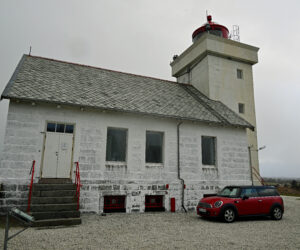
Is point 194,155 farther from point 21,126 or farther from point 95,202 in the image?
point 21,126

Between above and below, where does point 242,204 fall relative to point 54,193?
below

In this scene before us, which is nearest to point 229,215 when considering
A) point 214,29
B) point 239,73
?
point 239,73

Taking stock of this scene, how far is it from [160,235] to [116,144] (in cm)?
558

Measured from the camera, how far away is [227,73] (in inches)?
725

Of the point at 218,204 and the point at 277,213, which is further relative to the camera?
the point at 277,213

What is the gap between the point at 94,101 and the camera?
1145 cm

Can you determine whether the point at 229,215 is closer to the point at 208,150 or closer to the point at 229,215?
the point at 229,215

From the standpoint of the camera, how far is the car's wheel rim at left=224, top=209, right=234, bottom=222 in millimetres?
9391

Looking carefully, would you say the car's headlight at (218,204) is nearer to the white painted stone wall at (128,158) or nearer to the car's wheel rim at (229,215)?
the car's wheel rim at (229,215)

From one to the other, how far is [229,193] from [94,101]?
7.54 metres

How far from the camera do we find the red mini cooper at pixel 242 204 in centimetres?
946

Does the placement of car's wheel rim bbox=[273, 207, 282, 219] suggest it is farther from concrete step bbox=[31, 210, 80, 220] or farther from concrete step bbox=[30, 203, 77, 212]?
concrete step bbox=[30, 203, 77, 212]

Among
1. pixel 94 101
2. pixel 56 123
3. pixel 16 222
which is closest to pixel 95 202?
pixel 16 222

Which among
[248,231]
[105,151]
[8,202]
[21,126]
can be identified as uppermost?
[21,126]
